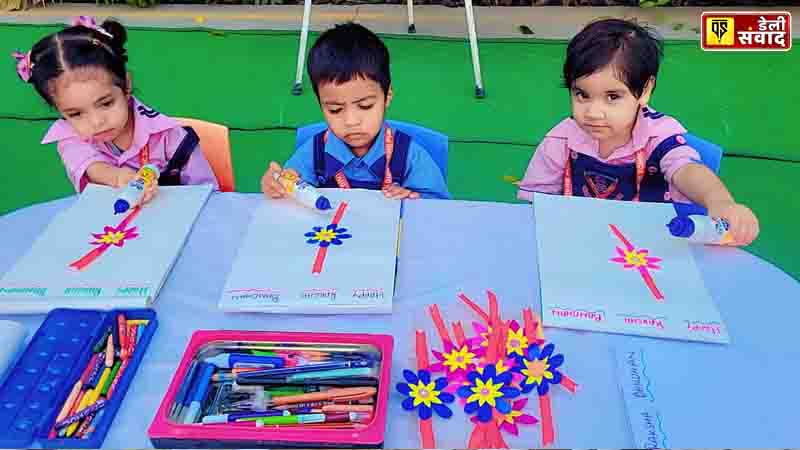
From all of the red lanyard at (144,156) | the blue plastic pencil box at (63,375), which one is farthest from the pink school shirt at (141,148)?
the blue plastic pencil box at (63,375)

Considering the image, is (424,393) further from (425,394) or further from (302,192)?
(302,192)

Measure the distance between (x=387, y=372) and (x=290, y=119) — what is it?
1.92 meters

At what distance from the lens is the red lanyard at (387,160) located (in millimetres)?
1393

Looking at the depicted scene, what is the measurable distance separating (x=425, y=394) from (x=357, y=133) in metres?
0.68

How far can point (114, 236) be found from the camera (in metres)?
1.04

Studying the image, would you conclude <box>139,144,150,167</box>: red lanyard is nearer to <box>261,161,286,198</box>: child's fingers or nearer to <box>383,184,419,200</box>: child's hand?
<box>261,161,286,198</box>: child's fingers

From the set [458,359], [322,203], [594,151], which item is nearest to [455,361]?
[458,359]

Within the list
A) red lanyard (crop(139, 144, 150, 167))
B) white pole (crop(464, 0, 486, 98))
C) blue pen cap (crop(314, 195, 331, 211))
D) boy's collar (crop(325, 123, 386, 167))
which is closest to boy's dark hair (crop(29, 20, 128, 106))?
red lanyard (crop(139, 144, 150, 167))

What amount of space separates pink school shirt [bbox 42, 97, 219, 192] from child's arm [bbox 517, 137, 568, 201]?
2.05 feet

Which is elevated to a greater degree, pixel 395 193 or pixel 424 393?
pixel 395 193

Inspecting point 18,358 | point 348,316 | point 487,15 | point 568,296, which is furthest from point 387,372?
point 487,15

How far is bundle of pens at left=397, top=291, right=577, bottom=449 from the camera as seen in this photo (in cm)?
73

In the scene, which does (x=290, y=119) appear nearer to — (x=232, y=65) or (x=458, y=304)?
(x=232, y=65)

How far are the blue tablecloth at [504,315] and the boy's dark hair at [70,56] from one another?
31 cm
